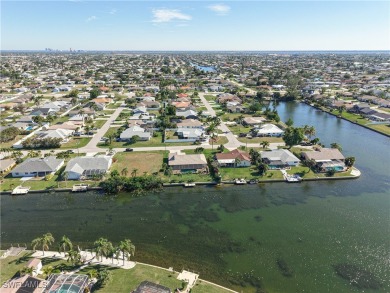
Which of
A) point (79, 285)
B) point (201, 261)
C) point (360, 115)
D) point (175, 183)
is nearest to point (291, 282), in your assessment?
point (201, 261)

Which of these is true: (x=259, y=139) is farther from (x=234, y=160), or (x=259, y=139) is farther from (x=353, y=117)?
(x=353, y=117)

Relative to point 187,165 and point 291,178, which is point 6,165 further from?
point 291,178

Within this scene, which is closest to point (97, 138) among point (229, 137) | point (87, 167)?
point (87, 167)

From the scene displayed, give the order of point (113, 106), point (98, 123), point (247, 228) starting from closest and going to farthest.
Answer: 1. point (247, 228)
2. point (98, 123)
3. point (113, 106)

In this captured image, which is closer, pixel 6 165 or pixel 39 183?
pixel 39 183

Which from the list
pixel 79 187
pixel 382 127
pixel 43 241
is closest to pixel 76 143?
pixel 79 187

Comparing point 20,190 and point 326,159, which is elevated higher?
point 326,159

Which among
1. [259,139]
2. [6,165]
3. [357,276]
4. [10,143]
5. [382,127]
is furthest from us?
[382,127]

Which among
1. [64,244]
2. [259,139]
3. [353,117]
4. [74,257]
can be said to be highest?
[353,117]

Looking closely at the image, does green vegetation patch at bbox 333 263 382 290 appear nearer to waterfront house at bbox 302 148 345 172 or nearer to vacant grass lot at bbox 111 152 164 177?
waterfront house at bbox 302 148 345 172
